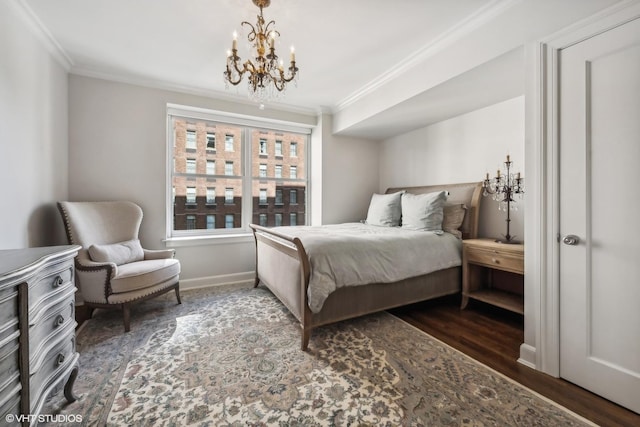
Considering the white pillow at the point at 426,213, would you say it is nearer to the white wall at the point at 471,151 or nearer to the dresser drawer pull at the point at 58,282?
the white wall at the point at 471,151

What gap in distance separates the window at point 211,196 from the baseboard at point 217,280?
1.02m

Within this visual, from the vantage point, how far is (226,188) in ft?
12.3

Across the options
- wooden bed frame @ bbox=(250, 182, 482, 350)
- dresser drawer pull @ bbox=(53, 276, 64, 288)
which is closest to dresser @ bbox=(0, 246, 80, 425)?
dresser drawer pull @ bbox=(53, 276, 64, 288)

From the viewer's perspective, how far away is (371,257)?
7.24ft

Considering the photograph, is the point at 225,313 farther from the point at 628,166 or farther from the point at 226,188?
the point at 628,166

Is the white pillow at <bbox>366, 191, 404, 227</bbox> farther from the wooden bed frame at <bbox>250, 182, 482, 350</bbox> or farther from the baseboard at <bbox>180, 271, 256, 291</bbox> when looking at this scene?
the baseboard at <bbox>180, 271, 256, 291</bbox>

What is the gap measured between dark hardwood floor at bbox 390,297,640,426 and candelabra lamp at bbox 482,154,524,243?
2.52 ft

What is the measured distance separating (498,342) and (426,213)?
4.31 ft

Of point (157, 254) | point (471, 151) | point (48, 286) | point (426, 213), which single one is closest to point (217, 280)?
point (157, 254)

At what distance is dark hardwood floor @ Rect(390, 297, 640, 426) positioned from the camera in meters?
1.37

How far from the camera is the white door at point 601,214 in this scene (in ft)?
4.48

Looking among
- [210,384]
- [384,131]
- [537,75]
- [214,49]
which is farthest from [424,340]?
[214,49]

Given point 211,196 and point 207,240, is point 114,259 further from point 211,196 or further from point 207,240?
point 211,196

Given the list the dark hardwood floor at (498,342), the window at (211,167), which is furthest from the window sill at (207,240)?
the dark hardwood floor at (498,342)
